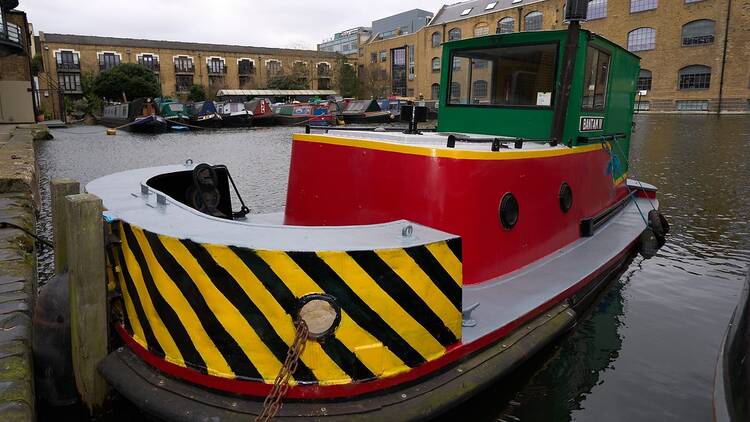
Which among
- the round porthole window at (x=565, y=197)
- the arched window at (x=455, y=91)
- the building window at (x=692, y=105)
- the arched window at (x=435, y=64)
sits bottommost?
the round porthole window at (x=565, y=197)

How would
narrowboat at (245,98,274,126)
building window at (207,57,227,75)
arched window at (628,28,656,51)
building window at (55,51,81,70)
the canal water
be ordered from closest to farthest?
the canal water, arched window at (628,28,656,51), narrowboat at (245,98,274,126), building window at (55,51,81,70), building window at (207,57,227,75)

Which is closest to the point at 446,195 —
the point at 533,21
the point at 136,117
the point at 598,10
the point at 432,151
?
the point at 432,151

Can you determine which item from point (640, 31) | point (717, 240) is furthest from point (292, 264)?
point (640, 31)

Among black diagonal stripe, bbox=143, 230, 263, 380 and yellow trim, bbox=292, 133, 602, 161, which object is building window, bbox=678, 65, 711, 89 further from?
black diagonal stripe, bbox=143, 230, 263, 380

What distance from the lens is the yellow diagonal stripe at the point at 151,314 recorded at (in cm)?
270

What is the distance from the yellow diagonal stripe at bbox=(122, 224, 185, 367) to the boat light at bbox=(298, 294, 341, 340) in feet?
2.40

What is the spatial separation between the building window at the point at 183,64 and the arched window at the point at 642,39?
153ft

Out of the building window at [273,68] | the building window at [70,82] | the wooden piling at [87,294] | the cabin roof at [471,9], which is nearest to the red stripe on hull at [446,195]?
the wooden piling at [87,294]

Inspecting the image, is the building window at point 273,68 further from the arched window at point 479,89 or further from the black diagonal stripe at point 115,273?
the black diagonal stripe at point 115,273

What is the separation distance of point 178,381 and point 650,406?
3067mm

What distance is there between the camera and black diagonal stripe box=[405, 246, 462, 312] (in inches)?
102

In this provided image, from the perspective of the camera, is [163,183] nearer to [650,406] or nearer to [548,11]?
[650,406]

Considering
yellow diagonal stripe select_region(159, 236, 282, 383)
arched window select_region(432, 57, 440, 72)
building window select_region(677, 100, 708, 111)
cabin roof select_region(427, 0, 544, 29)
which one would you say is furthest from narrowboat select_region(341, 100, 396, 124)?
yellow diagonal stripe select_region(159, 236, 282, 383)

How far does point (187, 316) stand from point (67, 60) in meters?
63.7
